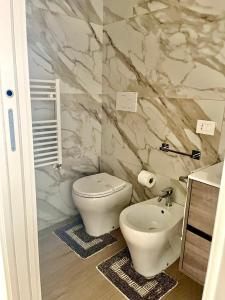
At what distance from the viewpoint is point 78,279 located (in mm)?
1625

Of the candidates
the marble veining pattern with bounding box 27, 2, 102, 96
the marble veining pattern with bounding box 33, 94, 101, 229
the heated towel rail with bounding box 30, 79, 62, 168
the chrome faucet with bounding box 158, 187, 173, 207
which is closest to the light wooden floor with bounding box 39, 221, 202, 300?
the marble veining pattern with bounding box 33, 94, 101, 229

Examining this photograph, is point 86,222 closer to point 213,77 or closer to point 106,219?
point 106,219

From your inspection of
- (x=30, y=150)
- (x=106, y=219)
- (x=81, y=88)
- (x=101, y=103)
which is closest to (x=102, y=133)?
(x=101, y=103)

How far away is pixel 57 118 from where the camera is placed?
1.97 metres

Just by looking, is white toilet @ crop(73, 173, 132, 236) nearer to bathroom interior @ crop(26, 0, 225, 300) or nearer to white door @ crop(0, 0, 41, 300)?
bathroom interior @ crop(26, 0, 225, 300)

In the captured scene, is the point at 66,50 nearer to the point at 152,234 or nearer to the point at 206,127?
the point at 206,127

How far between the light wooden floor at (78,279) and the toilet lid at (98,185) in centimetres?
49

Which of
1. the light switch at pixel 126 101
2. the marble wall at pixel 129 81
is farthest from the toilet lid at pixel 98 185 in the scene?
the light switch at pixel 126 101

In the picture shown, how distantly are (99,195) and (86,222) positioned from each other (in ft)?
A: 1.20

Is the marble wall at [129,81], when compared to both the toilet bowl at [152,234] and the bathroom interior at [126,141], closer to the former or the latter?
the bathroom interior at [126,141]

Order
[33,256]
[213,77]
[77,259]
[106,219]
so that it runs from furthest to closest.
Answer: [106,219]
[77,259]
[213,77]
[33,256]

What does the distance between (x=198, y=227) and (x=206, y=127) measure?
2.28 ft

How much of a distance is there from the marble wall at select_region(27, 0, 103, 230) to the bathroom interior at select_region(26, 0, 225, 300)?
0.03ft

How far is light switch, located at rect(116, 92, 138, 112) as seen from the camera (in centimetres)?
206
